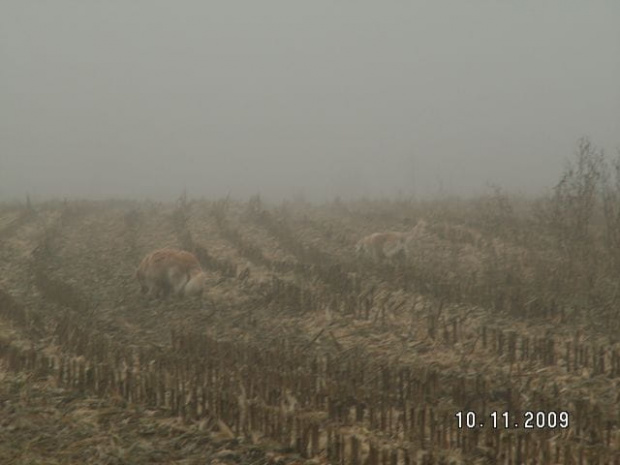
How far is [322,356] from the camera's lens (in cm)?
870

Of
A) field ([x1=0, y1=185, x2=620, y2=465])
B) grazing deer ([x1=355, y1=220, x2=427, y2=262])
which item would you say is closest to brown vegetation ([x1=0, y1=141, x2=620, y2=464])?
field ([x1=0, y1=185, x2=620, y2=465])

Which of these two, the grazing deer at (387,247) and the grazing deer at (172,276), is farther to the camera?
the grazing deer at (387,247)

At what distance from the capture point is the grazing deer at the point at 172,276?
11.7 meters

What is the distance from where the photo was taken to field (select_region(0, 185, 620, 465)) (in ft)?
19.3

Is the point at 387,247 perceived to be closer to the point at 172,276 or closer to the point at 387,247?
the point at 387,247

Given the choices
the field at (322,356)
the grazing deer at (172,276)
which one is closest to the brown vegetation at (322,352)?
the field at (322,356)

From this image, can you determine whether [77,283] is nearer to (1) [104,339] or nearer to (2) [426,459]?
(1) [104,339]

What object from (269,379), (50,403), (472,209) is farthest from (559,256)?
(50,403)
